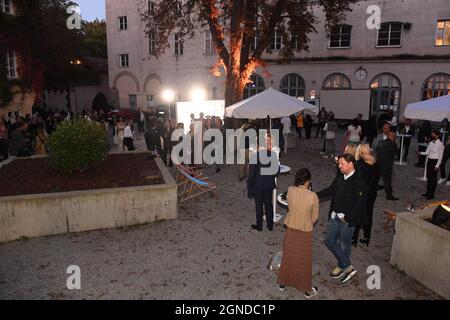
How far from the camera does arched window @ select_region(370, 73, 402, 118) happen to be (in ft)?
87.0

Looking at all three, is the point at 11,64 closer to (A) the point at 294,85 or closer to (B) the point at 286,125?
(B) the point at 286,125

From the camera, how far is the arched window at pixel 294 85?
29.6 metres

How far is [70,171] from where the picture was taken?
905 centimetres

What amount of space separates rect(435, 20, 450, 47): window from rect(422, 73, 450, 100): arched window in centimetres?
214

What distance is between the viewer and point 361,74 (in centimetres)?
2731

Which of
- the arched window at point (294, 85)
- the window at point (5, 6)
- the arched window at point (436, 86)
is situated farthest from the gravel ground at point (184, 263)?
the arched window at point (294, 85)

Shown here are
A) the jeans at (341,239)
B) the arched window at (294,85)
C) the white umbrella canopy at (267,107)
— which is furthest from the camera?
the arched window at (294,85)

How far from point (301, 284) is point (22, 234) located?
5740mm

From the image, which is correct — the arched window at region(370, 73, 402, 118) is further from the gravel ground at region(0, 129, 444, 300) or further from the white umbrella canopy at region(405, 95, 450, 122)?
the gravel ground at region(0, 129, 444, 300)

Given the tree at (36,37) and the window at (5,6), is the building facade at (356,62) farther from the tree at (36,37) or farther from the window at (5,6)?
the window at (5,6)

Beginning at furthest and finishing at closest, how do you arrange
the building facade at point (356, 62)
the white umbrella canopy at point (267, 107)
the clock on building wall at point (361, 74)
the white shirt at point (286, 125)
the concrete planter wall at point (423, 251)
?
1. the clock on building wall at point (361, 74)
2. the building facade at point (356, 62)
3. the white shirt at point (286, 125)
4. the white umbrella canopy at point (267, 107)
5. the concrete planter wall at point (423, 251)

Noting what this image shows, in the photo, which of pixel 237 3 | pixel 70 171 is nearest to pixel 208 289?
pixel 70 171

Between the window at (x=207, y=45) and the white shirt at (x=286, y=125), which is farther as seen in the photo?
the window at (x=207, y=45)

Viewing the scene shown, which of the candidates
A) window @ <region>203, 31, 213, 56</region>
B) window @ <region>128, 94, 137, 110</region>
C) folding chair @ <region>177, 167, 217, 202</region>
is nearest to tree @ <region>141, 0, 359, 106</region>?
folding chair @ <region>177, 167, 217, 202</region>
